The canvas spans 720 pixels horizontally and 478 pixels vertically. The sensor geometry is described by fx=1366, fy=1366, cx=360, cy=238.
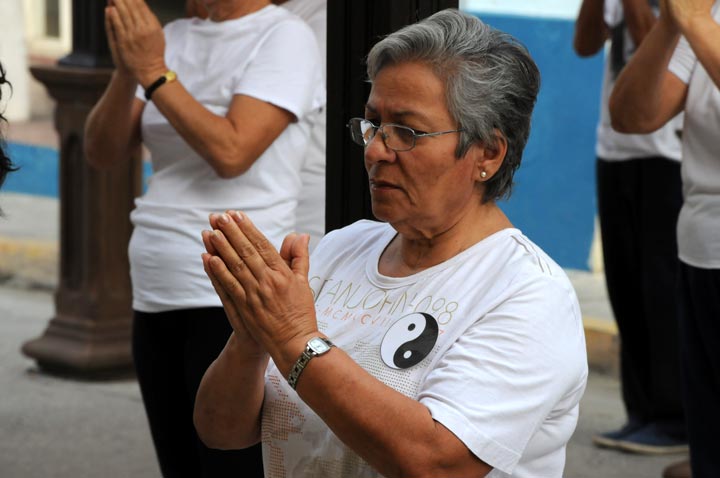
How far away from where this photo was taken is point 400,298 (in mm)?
2445

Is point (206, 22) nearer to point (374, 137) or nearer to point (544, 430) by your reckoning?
point (374, 137)

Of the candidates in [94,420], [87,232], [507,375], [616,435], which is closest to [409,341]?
[507,375]

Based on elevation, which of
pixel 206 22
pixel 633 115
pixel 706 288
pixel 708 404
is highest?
pixel 206 22

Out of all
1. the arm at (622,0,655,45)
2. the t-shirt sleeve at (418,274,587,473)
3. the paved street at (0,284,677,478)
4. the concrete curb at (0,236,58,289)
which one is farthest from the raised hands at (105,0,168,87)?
the concrete curb at (0,236,58,289)

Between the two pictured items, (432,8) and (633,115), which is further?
(633,115)

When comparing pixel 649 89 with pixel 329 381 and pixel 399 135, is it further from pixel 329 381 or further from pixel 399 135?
pixel 329 381

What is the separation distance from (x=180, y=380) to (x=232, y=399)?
3.57ft

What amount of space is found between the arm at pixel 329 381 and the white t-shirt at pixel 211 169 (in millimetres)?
1279

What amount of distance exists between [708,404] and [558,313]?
5.67 feet

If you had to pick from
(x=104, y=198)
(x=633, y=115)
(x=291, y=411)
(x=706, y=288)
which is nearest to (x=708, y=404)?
(x=706, y=288)

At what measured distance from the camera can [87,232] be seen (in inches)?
247

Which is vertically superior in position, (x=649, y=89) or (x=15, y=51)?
(x=649, y=89)

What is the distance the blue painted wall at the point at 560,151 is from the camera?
320 inches

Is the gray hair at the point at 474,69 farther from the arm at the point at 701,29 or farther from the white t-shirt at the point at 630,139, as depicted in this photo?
the white t-shirt at the point at 630,139
